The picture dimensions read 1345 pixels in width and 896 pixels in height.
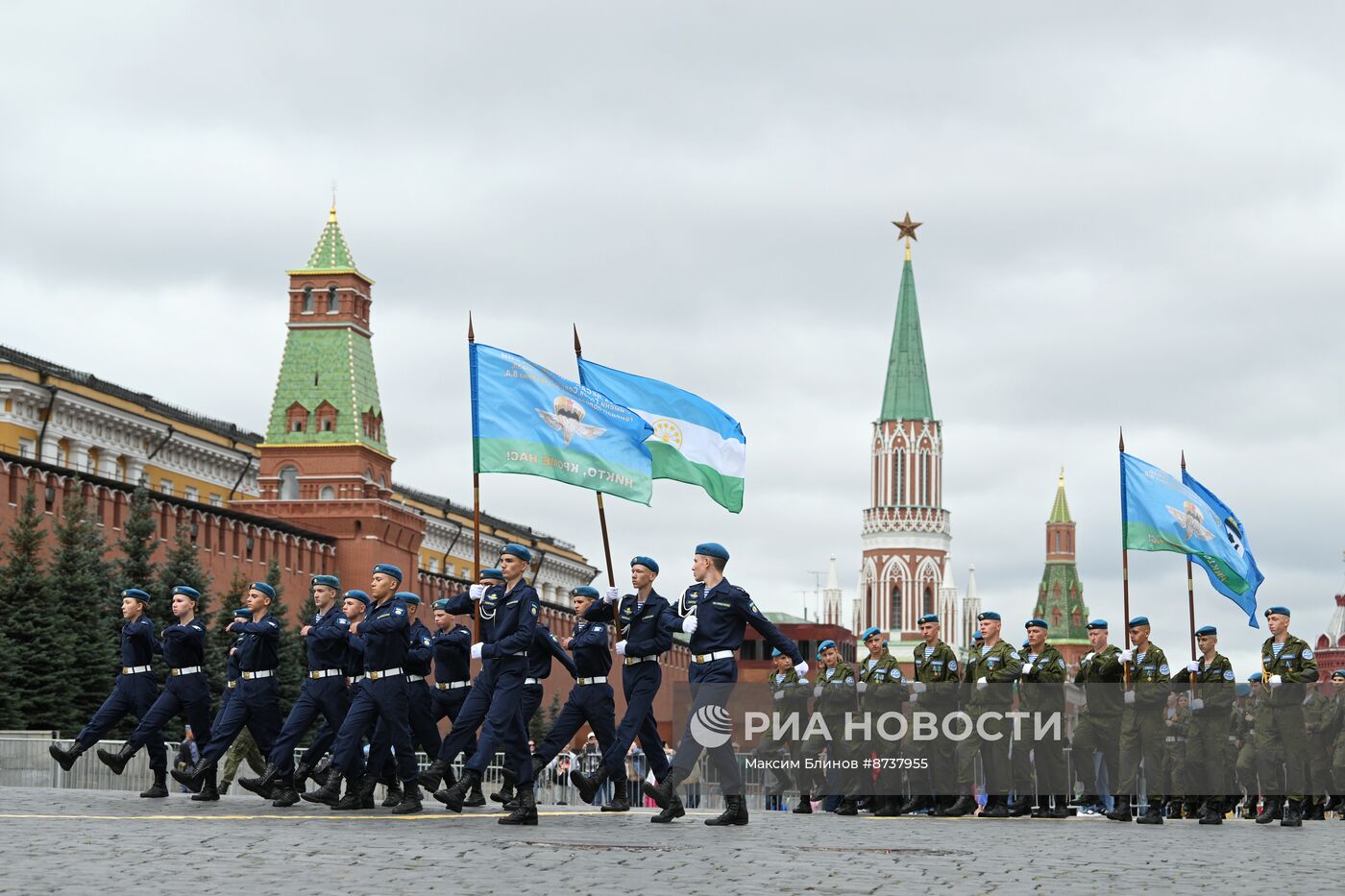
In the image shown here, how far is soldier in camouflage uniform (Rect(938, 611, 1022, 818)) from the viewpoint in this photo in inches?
730

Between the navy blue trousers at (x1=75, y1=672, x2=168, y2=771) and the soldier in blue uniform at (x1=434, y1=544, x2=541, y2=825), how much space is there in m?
3.47

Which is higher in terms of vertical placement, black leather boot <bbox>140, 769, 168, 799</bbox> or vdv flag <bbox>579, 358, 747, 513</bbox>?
vdv flag <bbox>579, 358, 747, 513</bbox>

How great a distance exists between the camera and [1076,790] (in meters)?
22.2

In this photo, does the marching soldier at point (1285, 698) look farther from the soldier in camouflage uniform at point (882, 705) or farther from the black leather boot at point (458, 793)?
the black leather boot at point (458, 793)

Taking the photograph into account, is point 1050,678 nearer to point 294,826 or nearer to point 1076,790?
point 1076,790

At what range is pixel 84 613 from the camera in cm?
4278

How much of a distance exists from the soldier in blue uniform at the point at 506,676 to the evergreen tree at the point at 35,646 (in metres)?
26.1

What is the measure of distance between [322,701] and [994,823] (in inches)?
221

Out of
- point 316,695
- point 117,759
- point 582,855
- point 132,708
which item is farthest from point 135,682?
point 582,855

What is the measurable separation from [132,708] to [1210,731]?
380 inches

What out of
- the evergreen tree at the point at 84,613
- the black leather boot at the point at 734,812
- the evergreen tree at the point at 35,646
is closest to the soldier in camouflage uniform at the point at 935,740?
the black leather boot at the point at 734,812

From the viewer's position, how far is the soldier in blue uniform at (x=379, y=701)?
1535cm

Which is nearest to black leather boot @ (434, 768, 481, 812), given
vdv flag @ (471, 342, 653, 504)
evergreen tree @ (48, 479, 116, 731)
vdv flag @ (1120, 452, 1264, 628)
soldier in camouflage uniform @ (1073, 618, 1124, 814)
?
vdv flag @ (471, 342, 653, 504)

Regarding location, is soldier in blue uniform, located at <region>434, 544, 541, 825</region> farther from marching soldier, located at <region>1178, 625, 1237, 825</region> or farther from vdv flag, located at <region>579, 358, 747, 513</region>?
marching soldier, located at <region>1178, 625, 1237, 825</region>
